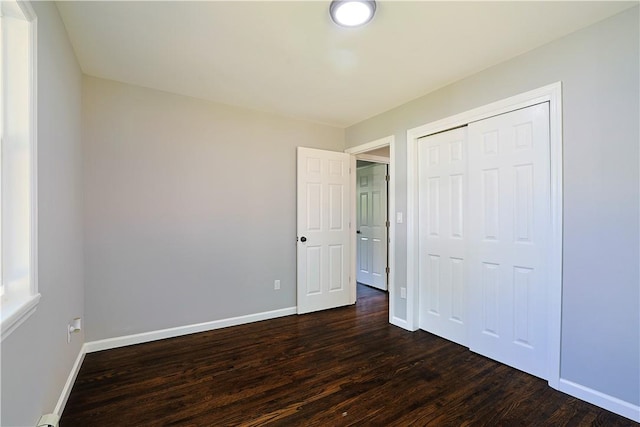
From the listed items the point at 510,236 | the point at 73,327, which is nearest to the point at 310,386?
the point at 73,327

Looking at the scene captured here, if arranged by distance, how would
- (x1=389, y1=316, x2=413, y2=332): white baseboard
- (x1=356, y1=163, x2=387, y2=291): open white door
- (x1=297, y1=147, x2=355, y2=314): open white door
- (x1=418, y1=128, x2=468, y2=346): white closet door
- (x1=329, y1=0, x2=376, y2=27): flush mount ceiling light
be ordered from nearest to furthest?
(x1=329, y1=0, x2=376, y2=27): flush mount ceiling light < (x1=418, y1=128, x2=468, y2=346): white closet door < (x1=389, y1=316, x2=413, y2=332): white baseboard < (x1=297, y1=147, x2=355, y2=314): open white door < (x1=356, y1=163, x2=387, y2=291): open white door

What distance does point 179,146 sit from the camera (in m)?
3.01

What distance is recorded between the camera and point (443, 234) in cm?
295

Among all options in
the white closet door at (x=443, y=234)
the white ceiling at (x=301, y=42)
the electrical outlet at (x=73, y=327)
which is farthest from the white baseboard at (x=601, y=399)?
the electrical outlet at (x=73, y=327)

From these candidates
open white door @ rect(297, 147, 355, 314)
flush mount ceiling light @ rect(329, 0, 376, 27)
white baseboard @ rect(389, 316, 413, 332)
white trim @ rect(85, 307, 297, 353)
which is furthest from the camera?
open white door @ rect(297, 147, 355, 314)

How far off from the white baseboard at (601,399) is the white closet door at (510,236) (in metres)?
0.17

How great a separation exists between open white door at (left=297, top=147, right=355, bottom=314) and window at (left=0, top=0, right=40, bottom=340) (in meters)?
2.52

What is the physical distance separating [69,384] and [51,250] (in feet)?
3.27

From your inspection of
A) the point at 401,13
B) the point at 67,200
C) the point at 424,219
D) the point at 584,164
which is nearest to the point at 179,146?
the point at 67,200

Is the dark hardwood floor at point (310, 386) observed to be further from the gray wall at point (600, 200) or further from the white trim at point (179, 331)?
the gray wall at point (600, 200)

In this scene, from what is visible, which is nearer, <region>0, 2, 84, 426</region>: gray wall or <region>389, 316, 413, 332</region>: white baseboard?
<region>0, 2, 84, 426</region>: gray wall

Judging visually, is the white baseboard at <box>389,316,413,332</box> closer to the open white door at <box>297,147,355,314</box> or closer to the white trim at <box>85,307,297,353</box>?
the open white door at <box>297,147,355,314</box>

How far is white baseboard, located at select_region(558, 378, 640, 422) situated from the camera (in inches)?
69.4

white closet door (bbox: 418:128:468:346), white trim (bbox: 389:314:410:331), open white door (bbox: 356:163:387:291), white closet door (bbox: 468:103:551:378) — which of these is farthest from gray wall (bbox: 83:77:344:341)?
white closet door (bbox: 468:103:551:378)
